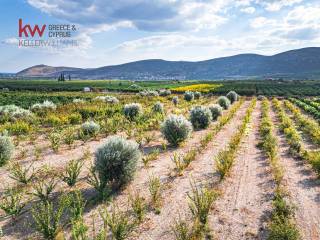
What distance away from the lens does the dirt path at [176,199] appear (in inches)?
242

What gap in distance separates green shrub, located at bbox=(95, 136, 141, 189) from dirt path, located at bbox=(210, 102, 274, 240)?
283 centimetres

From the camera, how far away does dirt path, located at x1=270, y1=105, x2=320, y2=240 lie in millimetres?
6223

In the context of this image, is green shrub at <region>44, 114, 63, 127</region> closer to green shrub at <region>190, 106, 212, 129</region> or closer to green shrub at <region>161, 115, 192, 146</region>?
green shrub at <region>161, 115, 192, 146</region>

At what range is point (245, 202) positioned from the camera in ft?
24.7

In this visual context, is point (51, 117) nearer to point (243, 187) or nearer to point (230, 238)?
point (243, 187)

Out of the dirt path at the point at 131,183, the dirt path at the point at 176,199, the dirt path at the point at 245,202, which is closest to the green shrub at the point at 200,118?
the dirt path at the point at 131,183

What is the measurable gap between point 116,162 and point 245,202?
3837mm

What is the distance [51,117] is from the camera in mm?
19391

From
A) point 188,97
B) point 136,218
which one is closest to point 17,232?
point 136,218

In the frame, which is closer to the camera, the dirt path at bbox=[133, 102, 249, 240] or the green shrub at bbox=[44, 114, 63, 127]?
the dirt path at bbox=[133, 102, 249, 240]

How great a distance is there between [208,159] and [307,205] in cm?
Result: 478

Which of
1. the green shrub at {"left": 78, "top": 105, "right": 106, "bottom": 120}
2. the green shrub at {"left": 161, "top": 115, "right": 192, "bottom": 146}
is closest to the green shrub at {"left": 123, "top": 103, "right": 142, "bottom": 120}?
the green shrub at {"left": 78, "top": 105, "right": 106, "bottom": 120}

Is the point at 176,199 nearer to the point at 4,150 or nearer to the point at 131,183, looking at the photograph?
the point at 131,183

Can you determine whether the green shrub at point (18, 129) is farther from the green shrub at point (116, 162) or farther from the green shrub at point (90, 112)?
the green shrub at point (116, 162)
